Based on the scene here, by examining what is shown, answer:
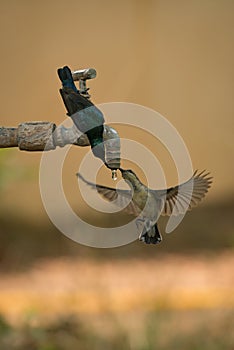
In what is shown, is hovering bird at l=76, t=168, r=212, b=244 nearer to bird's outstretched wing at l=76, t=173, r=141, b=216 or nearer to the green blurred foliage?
bird's outstretched wing at l=76, t=173, r=141, b=216

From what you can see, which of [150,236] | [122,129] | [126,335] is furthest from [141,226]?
[122,129]

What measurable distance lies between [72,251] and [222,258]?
48 centimetres

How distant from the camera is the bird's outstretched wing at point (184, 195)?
0.68 meters

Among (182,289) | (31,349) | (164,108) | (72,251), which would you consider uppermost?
(164,108)

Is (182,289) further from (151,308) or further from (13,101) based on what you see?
(13,101)

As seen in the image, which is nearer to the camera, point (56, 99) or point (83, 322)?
point (83, 322)

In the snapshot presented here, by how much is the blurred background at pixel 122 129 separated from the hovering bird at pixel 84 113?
1584 mm

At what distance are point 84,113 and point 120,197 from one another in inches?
5.0

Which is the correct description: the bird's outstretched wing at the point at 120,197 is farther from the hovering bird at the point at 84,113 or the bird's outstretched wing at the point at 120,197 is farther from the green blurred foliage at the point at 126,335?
the green blurred foliage at the point at 126,335

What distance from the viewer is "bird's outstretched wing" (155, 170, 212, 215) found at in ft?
2.23

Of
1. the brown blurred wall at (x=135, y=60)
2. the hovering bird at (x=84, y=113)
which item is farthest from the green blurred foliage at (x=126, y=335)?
the hovering bird at (x=84, y=113)

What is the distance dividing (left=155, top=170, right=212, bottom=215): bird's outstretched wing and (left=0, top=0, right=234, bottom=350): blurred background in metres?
1.49

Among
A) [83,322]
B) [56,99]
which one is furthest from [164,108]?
[83,322]

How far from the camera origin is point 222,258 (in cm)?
254
